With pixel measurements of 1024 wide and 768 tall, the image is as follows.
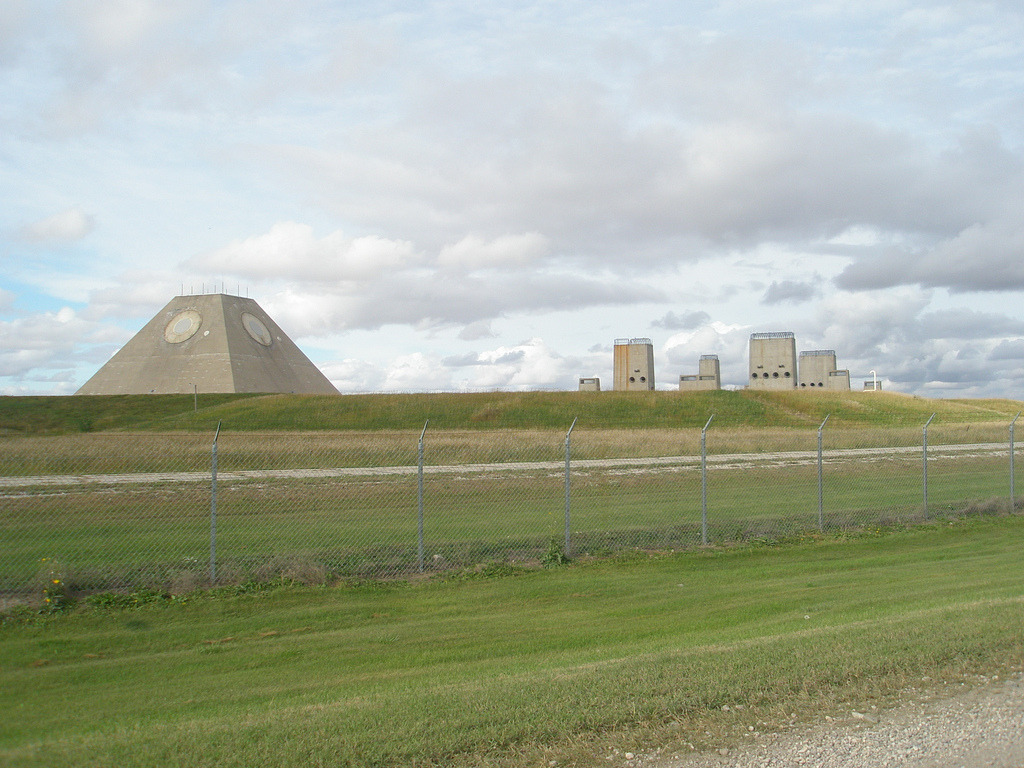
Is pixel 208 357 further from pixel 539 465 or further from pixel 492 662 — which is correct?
pixel 492 662

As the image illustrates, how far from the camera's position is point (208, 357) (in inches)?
2746

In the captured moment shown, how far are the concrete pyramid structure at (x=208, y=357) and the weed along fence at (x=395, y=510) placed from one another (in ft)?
159

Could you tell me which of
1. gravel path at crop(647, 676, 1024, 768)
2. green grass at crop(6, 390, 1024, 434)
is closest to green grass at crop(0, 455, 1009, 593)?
gravel path at crop(647, 676, 1024, 768)

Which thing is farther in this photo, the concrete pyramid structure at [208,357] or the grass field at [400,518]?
the concrete pyramid structure at [208,357]

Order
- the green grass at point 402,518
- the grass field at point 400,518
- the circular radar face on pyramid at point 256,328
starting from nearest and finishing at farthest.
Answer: the grass field at point 400,518
the green grass at point 402,518
the circular radar face on pyramid at point 256,328

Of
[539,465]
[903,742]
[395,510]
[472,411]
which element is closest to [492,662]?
[903,742]

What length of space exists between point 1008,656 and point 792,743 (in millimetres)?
2516

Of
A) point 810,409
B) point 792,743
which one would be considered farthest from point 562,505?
point 810,409

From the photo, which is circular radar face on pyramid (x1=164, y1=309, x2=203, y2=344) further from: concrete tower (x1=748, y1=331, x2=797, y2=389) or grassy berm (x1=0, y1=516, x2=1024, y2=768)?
grassy berm (x1=0, y1=516, x2=1024, y2=768)

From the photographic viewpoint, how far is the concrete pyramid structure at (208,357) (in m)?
68.4

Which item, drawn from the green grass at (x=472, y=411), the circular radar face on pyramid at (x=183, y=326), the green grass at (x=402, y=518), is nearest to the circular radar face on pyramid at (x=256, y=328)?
the circular radar face on pyramid at (x=183, y=326)

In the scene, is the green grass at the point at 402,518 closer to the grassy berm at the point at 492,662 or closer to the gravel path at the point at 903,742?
the grassy berm at the point at 492,662

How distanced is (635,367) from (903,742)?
70.8 meters

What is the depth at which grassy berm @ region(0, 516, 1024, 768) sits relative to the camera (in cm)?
450
